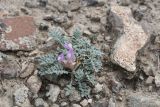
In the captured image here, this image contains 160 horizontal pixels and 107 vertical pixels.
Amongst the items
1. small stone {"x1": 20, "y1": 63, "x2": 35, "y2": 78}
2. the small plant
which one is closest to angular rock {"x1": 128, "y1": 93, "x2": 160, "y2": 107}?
the small plant

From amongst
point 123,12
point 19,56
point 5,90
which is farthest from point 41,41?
point 123,12

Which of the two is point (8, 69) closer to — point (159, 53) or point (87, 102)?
point (87, 102)

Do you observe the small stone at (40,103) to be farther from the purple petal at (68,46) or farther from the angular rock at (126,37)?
the angular rock at (126,37)

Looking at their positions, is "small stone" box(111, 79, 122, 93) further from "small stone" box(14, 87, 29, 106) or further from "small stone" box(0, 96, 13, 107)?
"small stone" box(0, 96, 13, 107)

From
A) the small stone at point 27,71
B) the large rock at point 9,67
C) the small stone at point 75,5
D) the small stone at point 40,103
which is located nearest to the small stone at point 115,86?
the small stone at point 40,103

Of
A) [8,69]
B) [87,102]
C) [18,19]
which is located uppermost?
[18,19]

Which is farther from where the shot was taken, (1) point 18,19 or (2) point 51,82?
(1) point 18,19
